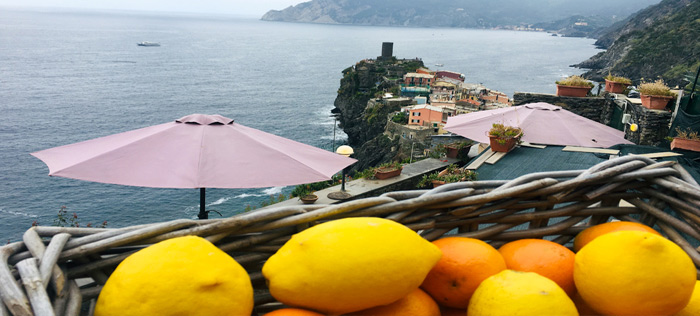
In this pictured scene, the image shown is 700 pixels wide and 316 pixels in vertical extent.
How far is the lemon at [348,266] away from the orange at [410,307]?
0.04 meters

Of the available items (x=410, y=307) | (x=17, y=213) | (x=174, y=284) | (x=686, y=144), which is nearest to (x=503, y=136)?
(x=686, y=144)

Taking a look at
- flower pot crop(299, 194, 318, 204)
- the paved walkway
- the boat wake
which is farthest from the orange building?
the boat wake

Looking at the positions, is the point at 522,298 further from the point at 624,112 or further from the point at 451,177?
the point at 624,112

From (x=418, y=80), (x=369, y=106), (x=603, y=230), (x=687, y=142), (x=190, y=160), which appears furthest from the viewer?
(x=418, y=80)

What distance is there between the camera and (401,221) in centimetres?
125

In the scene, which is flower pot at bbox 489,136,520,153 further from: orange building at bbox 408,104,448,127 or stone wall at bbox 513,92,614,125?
orange building at bbox 408,104,448,127

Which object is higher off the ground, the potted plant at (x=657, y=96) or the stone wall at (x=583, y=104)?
the potted plant at (x=657, y=96)

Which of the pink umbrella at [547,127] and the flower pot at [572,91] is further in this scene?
the flower pot at [572,91]

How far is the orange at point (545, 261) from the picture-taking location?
121 centimetres

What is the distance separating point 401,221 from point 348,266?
0.35 m

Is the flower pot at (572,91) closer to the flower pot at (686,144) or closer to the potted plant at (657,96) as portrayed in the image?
the potted plant at (657,96)

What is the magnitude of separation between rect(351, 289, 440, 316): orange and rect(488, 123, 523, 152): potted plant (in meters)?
6.34

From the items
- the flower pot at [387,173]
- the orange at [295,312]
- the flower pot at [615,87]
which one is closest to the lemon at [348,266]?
the orange at [295,312]

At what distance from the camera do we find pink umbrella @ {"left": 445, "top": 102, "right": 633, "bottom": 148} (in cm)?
657
